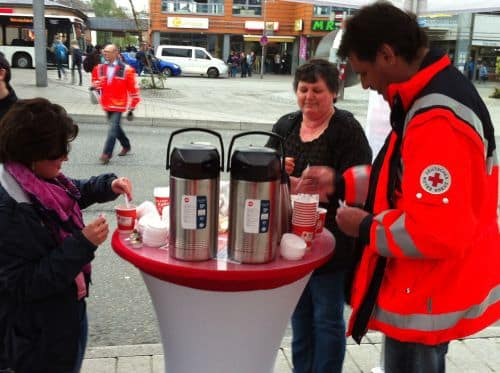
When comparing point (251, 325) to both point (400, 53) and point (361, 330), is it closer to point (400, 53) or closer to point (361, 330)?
point (361, 330)

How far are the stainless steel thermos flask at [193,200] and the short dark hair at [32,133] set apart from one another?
40 cm

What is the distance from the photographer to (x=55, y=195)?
5.82 ft

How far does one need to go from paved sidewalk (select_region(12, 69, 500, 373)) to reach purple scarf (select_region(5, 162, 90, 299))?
3.87 feet

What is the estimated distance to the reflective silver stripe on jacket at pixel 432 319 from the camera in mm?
1669

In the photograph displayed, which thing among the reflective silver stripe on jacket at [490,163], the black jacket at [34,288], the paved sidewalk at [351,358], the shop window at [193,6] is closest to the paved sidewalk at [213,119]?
the paved sidewalk at [351,358]

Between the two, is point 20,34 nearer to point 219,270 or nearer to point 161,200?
point 161,200

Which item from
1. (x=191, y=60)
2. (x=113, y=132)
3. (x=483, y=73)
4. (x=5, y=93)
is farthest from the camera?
(x=483, y=73)

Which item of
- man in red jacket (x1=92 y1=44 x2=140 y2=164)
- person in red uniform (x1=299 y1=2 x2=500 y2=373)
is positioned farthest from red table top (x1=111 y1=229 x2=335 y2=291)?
man in red jacket (x1=92 y1=44 x2=140 y2=164)

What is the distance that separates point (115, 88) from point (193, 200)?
267 inches

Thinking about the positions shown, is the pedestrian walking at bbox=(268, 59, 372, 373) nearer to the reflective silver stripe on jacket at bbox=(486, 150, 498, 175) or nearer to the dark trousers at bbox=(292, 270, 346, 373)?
the dark trousers at bbox=(292, 270, 346, 373)

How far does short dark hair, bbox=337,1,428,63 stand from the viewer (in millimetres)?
1586

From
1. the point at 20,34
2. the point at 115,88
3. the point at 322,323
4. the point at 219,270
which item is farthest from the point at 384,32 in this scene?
the point at 20,34

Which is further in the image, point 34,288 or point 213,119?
point 213,119

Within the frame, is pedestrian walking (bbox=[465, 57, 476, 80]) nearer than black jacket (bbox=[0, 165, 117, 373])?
No
